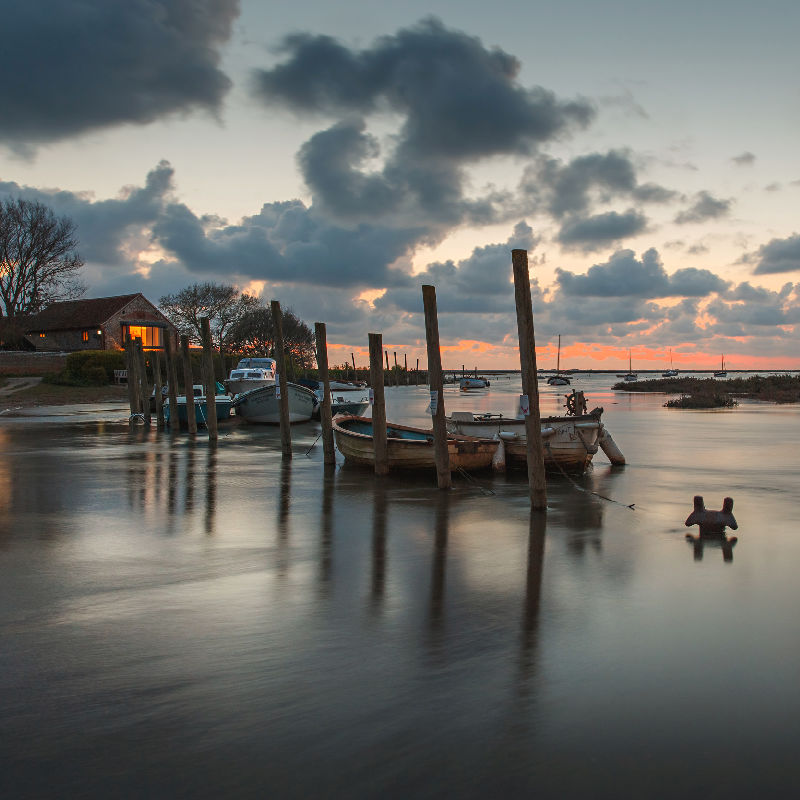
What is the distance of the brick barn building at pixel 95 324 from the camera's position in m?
68.9

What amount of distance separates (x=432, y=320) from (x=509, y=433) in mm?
4711

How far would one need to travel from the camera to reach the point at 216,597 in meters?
7.70

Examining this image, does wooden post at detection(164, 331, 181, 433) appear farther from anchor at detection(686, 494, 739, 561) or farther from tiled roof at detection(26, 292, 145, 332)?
tiled roof at detection(26, 292, 145, 332)

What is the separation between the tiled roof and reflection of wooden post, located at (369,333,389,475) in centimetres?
5819

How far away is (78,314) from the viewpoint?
71.7 m

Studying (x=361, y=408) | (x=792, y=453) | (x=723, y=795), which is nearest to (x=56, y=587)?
(x=723, y=795)

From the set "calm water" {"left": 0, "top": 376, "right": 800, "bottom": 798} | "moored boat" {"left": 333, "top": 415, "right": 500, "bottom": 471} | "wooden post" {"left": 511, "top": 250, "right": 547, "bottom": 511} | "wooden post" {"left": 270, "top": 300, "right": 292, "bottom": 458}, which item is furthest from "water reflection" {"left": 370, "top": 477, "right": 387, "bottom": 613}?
"wooden post" {"left": 270, "top": 300, "right": 292, "bottom": 458}

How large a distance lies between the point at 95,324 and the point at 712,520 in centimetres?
6630

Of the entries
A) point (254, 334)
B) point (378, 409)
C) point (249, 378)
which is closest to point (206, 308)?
point (254, 334)

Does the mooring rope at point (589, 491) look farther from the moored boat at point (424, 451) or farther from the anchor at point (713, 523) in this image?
the anchor at point (713, 523)

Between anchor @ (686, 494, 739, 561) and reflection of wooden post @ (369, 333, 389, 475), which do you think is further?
reflection of wooden post @ (369, 333, 389, 475)

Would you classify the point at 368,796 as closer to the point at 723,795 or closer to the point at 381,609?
the point at 723,795

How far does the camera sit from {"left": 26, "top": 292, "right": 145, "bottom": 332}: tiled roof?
6975cm

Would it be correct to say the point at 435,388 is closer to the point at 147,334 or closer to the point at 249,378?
the point at 249,378
